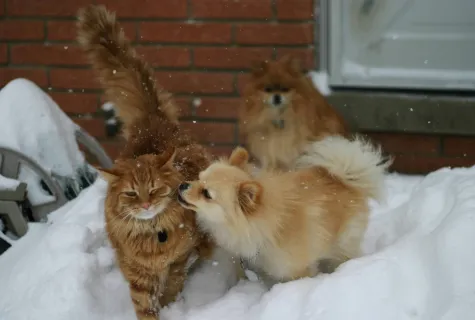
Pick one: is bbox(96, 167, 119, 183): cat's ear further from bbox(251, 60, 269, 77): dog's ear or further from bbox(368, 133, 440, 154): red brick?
bbox(368, 133, 440, 154): red brick

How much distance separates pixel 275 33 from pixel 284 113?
81 centimetres

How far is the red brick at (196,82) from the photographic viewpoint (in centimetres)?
372

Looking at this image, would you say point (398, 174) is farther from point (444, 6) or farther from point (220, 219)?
point (220, 219)

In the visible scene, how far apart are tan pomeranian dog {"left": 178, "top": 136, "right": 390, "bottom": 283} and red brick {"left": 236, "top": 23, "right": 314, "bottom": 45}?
3.97ft

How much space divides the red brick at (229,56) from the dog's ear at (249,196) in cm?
174

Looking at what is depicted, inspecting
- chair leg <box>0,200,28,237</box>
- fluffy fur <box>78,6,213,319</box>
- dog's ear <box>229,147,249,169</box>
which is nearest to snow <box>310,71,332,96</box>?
fluffy fur <box>78,6,213,319</box>

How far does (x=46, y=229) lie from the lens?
9.13 ft

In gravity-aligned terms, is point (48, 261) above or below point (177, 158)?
below

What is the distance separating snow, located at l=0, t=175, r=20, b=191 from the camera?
2797 millimetres

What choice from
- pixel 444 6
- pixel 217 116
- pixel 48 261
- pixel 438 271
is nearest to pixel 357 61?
pixel 444 6

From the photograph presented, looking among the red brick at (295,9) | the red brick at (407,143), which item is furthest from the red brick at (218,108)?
the red brick at (407,143)

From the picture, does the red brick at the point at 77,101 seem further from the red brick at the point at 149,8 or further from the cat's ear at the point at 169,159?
the cat's ear at the point at 169,159

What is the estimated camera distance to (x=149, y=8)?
12.3 feet

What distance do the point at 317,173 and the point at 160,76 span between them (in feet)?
5.76
